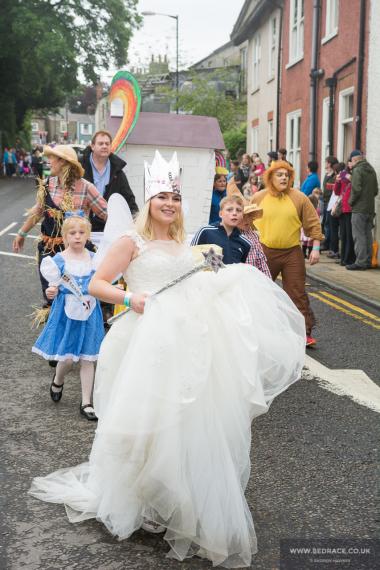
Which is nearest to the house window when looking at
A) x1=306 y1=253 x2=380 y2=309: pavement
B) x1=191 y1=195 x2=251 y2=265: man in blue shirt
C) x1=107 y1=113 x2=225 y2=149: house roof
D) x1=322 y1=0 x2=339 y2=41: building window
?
x1=322 y1=0 x2=339 y2=41: building window

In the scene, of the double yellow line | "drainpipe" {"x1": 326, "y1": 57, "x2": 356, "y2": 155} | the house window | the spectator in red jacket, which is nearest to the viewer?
the double yellow line

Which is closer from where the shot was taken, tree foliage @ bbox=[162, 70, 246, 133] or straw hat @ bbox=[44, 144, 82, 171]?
straw hat @ bbox=[44, 144, 82, 171]

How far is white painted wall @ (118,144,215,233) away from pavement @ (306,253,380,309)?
9.05 ft

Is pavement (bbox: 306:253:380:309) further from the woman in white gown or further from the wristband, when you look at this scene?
the wristband

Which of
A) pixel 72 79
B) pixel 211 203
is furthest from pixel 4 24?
pixel 211 203

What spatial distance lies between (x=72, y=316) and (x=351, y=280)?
25.3ft

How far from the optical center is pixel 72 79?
42.4 metres

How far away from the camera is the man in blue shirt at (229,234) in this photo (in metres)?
5.53

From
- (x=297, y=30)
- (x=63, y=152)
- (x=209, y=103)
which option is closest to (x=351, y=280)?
(x=63, y=152)

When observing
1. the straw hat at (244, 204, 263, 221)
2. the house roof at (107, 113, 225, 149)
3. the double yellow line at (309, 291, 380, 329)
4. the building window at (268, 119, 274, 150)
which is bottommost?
the double yellow line at (309, 291, 380, 329)

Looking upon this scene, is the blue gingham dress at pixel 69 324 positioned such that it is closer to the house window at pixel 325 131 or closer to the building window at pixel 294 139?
the house window at pixel 325 131

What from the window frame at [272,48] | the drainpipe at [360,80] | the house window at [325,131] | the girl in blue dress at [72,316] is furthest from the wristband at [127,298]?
the window frame at [272,48]

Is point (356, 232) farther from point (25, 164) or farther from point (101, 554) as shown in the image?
point (25, 164)

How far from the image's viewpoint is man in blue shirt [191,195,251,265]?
553 centimetres
